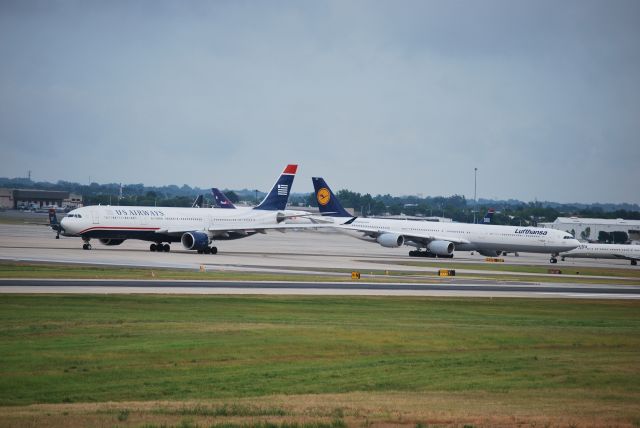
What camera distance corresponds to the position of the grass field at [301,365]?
23266 millimetres

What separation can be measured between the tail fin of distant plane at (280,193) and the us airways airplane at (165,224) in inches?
72.4

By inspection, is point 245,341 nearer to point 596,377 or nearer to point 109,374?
point 109,374

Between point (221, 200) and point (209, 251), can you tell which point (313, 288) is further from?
point (221, 200)

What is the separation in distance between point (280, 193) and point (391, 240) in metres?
13.7

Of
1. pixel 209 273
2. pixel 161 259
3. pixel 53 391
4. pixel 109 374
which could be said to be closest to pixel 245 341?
A: pixel 109 374

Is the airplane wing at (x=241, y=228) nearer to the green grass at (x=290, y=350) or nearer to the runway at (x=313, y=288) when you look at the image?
the runway at (x=313, y=288)


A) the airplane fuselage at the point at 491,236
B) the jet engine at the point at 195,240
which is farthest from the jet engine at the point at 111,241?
the airplane fuselage at the point at 491,236

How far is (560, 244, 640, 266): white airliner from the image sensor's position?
113m

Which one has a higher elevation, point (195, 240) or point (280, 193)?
point (280, 193)

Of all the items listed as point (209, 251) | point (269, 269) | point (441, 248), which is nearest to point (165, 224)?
point (209, 251)

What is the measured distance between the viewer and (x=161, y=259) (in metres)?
77.9

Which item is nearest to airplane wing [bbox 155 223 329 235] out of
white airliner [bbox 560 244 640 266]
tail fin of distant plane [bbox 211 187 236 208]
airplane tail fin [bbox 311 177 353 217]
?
airplane tail fin [bbox 311 177 353 217]

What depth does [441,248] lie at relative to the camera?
102062 millimetres

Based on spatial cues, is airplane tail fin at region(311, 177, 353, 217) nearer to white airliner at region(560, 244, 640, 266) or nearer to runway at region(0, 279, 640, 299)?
white airliner at region(560, 244, 640, 266)
